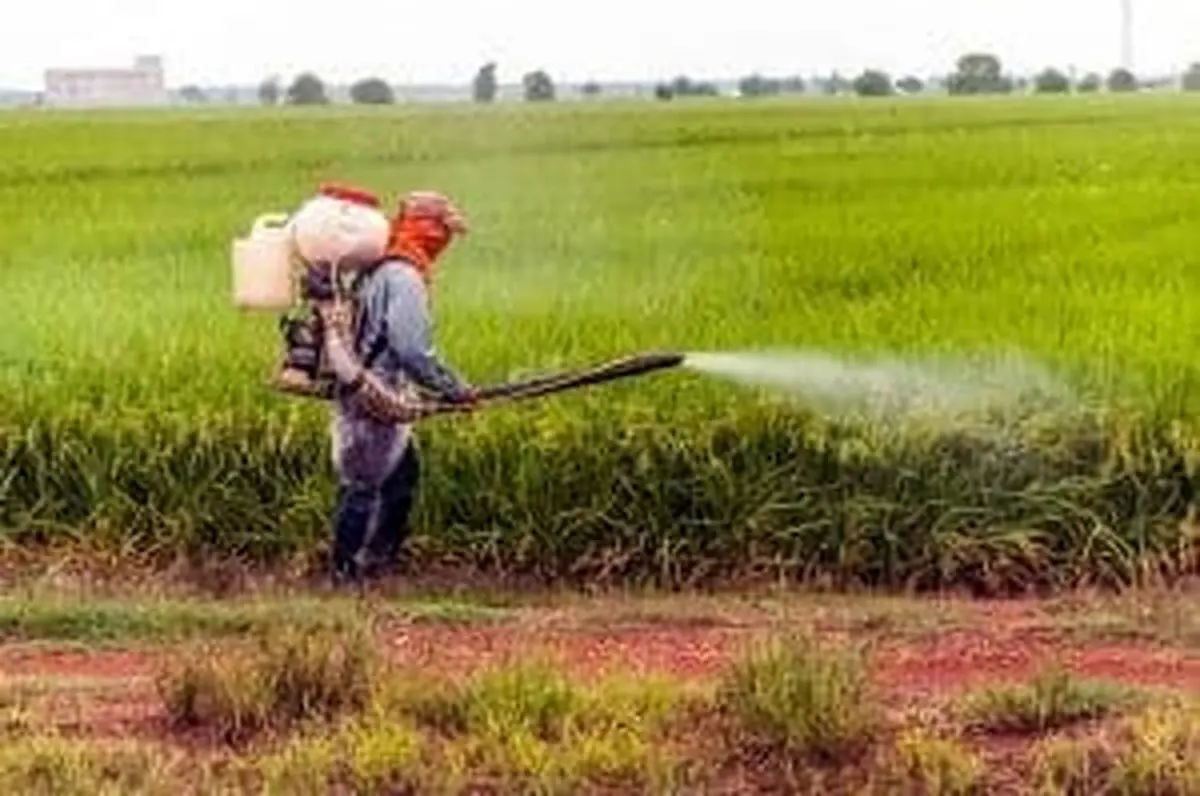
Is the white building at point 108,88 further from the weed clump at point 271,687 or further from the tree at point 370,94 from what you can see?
the weed clump at point 271,687

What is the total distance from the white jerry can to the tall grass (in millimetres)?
1088

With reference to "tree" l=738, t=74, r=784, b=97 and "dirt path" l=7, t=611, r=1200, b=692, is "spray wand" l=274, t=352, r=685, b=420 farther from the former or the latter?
"tree" l=738, t=74, r=784, b=97

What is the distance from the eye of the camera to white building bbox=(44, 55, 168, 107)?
16.1m

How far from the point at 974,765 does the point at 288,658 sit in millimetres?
1484

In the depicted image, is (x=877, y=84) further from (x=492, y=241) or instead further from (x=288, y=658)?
(x=288, y=658)

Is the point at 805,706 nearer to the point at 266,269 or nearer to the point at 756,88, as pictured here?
the point at 266,269

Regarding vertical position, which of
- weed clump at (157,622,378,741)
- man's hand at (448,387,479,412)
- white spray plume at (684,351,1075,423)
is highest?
man's hand at (448,387,479,412)

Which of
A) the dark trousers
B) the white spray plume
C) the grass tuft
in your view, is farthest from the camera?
the white spray plume

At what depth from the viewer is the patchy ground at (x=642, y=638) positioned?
6.20 m

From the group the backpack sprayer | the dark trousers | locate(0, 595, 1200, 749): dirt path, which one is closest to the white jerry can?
the backpack sprayer

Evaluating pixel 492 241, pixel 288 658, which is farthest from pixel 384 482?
pixel 492 241

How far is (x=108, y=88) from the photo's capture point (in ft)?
55.9

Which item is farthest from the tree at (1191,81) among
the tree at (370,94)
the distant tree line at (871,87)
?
the tree at (370,94)

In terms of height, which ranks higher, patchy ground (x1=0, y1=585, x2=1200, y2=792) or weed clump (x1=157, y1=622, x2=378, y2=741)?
weed clump (x1=157, y1=622, x2=378, y2=741)
